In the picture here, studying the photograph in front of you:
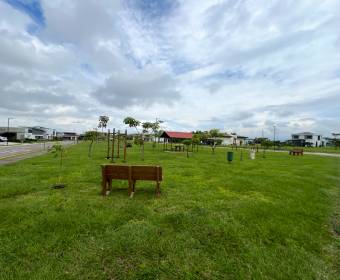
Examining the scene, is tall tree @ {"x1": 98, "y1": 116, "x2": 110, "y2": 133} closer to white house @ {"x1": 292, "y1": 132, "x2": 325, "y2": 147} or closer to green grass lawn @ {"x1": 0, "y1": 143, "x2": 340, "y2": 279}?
green grass lawn @ {"x1": 0, "y1": 143, "x2": 340, "y2": 279}

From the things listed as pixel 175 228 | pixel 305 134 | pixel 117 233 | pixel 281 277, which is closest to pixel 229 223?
pixel 175 228

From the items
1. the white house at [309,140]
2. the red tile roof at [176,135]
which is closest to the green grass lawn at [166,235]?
the red tile roof at [176,135]

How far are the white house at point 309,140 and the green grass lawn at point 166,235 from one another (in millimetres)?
108432

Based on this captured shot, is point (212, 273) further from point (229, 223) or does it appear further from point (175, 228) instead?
point (229, 223)

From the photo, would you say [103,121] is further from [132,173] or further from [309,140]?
[309,140]

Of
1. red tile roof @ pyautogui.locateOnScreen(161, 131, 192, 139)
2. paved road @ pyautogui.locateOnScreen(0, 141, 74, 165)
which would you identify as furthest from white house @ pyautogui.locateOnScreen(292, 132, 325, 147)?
paved road @ pyautogui.locateOnScreen(0, 141, 74, 165)

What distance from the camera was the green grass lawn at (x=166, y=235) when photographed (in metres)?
3.22

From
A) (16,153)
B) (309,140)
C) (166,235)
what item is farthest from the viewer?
(309,140)

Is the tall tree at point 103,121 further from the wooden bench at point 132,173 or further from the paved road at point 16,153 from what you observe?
the wooden bench at point 132,173

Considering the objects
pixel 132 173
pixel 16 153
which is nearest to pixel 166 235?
pixel 132 173

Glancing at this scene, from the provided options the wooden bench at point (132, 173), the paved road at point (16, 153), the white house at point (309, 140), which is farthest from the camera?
the white house at point (309, 140)

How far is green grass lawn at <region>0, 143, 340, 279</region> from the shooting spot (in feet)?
10.6

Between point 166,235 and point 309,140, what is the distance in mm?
115482

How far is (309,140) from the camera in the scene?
101 m
